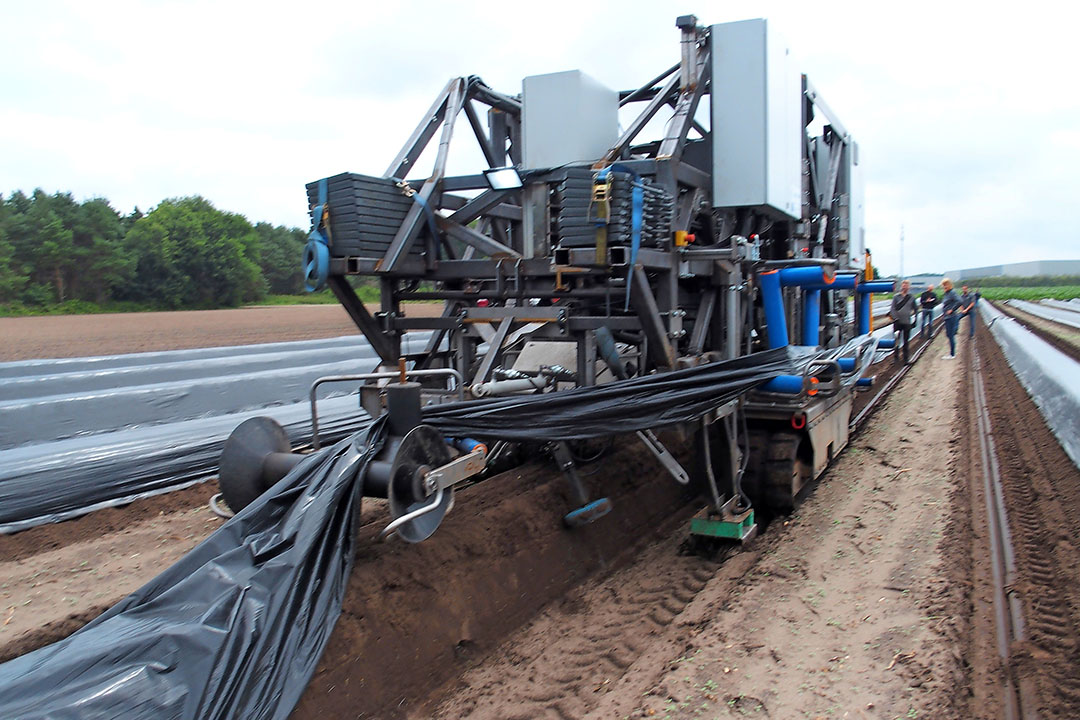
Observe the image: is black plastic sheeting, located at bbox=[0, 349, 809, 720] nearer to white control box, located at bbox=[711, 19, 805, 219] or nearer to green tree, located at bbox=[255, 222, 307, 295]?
white control box, located at bbox=[711, 19, 805, 219]

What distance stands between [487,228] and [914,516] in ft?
15.1

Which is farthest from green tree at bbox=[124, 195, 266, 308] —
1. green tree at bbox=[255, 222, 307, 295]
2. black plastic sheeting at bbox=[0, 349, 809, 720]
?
black plastic sheeting at bbox=[0, 349, 809, 720]

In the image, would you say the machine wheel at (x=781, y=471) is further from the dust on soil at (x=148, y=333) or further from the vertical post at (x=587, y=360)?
the dust on soil at (x=148, y=333)

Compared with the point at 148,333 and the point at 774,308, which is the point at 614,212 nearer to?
the point at 774,308

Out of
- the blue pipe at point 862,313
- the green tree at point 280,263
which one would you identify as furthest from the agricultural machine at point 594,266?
the green tree at point 280,263

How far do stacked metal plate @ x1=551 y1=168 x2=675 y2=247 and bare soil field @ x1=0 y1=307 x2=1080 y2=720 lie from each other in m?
2.08

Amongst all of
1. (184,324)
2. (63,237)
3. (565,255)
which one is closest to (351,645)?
(565,255)

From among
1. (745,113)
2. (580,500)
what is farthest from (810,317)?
(580,500)

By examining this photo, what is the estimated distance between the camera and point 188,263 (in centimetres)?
5078

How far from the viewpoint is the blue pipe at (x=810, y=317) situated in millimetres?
7922

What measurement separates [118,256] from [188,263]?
4306 mm

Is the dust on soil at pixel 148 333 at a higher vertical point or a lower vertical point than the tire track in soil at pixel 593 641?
higher

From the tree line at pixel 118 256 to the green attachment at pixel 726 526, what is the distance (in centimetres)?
4700

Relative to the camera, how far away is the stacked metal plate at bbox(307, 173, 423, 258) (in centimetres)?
510
